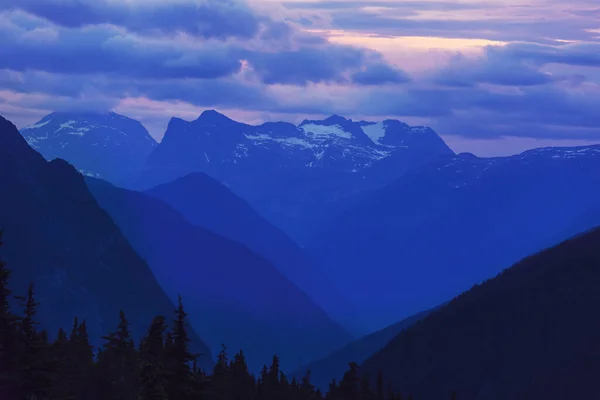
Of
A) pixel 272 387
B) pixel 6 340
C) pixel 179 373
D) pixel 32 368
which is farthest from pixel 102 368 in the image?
pixel 272 387

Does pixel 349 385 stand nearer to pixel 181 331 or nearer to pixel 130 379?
pixel 130 379

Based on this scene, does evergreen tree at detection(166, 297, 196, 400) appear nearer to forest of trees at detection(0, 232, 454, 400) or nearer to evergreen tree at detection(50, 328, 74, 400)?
forest of trees at detection(0, 232, 454, 400)

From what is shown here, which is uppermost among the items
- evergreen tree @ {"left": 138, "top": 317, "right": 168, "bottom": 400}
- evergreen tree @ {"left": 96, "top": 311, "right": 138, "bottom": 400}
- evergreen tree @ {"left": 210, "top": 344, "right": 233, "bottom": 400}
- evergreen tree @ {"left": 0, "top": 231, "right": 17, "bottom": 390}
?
evergreen tree @ {"left": 210, "top": 344, "right": 233, "bottom": 400}

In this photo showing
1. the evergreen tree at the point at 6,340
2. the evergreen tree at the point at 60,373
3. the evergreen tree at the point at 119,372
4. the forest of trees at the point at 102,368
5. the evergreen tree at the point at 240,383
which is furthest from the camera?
the evergreen tree at the point at 240,383

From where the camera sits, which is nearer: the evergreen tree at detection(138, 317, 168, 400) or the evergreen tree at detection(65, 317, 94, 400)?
the evergreen tree at detection(138, 317, 168, 400)

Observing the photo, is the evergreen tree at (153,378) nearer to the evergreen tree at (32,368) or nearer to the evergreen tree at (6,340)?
the evergreen tree at (32,368)

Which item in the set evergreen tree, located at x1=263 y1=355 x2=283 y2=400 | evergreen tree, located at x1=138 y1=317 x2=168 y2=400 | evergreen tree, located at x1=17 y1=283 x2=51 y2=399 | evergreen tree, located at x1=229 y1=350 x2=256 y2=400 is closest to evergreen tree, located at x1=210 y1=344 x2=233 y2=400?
evergreen tree, located at x1=229 y1=350 x2=256 y2=400

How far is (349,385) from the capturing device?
3590 inches

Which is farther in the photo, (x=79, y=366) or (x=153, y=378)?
(x=79, y=366)

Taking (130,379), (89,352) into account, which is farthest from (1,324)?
(89,352)

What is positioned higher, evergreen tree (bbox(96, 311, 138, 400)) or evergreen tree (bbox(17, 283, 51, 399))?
evergreen tree (bbox(96, 311, 138, 400))

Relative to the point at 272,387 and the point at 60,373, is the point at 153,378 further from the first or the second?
the point at 272,387

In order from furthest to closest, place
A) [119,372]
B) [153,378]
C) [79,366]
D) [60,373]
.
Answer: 1. [79,366]
2. [60,373]
3. [119,372]
4. [153,378]

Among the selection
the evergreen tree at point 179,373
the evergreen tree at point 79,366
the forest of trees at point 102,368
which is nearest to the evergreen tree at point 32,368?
the forest of trees at point 102,368
